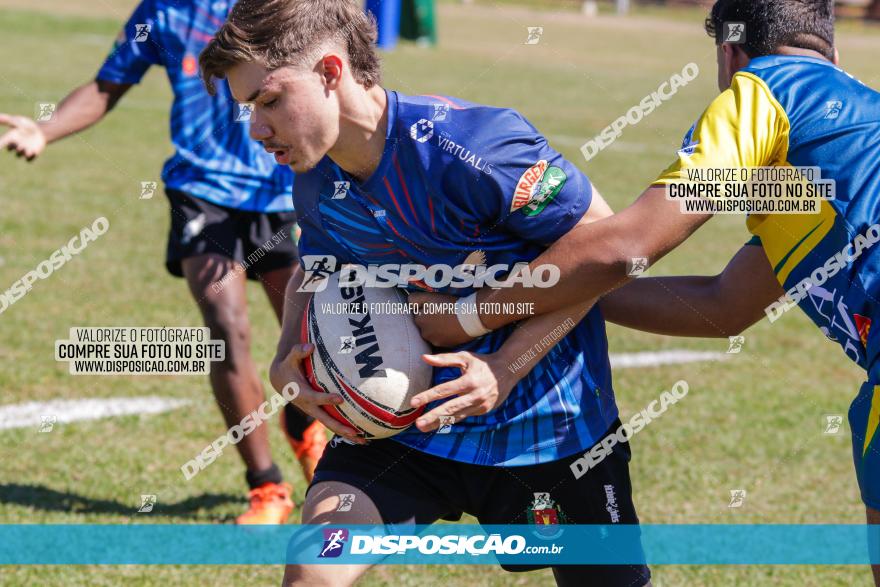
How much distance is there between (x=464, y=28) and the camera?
3778 cm

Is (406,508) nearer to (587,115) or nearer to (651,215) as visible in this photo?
(651,215)

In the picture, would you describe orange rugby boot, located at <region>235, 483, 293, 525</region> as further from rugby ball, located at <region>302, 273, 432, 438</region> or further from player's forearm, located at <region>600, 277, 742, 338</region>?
player's forearm, located at <region>600, 277, 742, 338</region>

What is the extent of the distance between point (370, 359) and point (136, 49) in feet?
9.72

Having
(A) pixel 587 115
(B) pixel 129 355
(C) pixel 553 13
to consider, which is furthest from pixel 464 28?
(B) pixel 129 355

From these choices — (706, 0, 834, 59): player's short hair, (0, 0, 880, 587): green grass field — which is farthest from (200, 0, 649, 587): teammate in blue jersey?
(0, 0, 880, 587): green grass field

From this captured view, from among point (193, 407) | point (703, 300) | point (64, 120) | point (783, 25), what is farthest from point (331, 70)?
point (193, 407)

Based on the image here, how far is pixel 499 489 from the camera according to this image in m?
3.35

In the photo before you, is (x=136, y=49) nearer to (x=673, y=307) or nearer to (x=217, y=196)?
(x=217, y=196)

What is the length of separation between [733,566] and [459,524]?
48.3 inches

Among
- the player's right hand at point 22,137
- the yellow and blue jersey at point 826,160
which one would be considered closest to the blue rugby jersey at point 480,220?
the yellow and blue jersey at point 826,160

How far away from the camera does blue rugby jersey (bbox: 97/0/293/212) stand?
5.57m

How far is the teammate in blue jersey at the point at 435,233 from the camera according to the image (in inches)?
123

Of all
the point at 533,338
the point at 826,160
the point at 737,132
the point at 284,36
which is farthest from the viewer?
the point at 533,338

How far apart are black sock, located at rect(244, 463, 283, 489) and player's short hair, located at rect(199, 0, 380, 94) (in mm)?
2578
